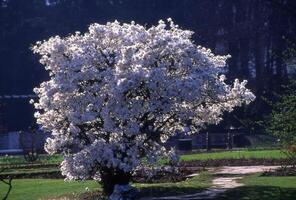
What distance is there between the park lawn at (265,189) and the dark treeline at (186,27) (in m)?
26.2

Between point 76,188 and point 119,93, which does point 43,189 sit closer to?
point 76,188

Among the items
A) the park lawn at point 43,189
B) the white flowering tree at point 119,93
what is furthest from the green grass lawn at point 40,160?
the white flowering tree at point 119,93

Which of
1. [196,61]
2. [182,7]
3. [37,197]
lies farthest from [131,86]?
[182,7]

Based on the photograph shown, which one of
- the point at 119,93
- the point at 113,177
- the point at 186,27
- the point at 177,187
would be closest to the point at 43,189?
the point at 113,177

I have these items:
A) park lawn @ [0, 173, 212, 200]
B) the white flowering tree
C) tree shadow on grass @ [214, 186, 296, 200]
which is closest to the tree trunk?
the white flowering tree

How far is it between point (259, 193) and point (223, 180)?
10.8 ft

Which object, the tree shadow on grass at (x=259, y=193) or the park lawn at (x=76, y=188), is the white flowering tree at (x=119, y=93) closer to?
the park lawn at (x=76, y=188)

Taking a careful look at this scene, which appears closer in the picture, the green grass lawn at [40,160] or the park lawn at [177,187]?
the park lawn at [177,187]

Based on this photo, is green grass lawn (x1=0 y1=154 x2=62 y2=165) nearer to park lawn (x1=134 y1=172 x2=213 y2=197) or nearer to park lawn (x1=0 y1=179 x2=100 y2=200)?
park lawn (x1=0 y1=179 x2=100 y2=200)

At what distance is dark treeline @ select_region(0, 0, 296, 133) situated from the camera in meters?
46.5

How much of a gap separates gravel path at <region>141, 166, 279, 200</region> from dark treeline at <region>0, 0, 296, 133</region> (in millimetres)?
22490

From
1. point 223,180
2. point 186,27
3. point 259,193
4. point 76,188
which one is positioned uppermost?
point 186,27

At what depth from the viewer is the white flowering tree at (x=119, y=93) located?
13.2m

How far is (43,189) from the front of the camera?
17.1 m
